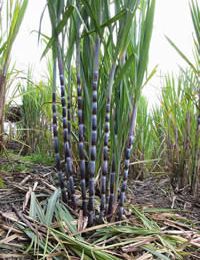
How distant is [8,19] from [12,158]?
1.78 ft

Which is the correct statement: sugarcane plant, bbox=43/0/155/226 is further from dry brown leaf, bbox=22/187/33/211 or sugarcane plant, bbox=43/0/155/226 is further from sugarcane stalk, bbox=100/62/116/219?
dry brown leaf, bbox=22/187/33/211

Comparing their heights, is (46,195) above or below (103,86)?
below

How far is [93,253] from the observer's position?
944 mm

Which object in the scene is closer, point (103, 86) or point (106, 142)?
point (106, 142)

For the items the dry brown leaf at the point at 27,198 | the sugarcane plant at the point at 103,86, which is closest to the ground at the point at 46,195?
the dry brown leaf at the point at 27,198

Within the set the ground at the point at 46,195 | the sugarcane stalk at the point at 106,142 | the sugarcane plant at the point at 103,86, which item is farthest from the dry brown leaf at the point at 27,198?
the sugarcane stalk at the point at 106,142

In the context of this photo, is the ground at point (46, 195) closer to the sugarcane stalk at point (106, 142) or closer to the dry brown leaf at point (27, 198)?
the dry brown leaf at point (27, 198)

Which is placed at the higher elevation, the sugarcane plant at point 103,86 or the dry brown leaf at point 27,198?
the sugarcane plant at point 103,86

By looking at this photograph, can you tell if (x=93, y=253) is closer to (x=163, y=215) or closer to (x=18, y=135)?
(x=163, y=215)

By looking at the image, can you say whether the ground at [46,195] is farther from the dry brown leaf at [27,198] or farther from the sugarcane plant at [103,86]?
the sugarcane plant at [103,86]

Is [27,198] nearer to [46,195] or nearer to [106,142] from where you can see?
[46,195]

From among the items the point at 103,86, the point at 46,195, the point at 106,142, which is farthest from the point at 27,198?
the point at 103,86

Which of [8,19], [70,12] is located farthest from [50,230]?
[8,19]

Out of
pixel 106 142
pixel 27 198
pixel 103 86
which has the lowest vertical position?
pixel 27 198
